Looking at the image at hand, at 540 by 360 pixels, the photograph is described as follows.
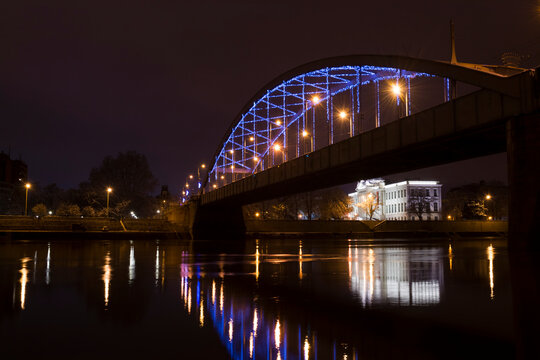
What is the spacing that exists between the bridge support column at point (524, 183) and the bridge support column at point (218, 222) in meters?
53.8

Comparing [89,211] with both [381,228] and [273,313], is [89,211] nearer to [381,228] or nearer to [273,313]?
[381,228]

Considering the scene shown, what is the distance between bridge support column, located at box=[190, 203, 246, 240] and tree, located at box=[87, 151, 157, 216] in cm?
2448

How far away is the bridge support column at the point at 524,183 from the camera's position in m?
20.6

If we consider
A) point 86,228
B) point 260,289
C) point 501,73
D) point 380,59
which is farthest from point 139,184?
point 260,289

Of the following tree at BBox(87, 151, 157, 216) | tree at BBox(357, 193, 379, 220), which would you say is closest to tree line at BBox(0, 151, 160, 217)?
tree at BBox(87, 151, 157, 216)

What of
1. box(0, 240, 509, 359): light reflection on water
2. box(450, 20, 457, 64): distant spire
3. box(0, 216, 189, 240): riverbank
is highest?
box(450, 20, 457, 64): distant spire

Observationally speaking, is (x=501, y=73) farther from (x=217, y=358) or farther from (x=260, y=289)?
(x=217, y=358)

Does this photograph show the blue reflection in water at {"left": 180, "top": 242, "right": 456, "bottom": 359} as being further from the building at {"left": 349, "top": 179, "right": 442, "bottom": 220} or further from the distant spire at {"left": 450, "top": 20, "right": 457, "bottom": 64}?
the building at {"left": 349, "top": 179, "right": 442, "bottom": 220}

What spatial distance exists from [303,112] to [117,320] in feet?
189

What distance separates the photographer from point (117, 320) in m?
7.34

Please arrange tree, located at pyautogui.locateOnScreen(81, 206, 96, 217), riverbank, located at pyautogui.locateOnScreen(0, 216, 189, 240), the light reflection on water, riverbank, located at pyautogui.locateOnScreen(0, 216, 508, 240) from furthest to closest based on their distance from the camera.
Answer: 1. tree, located at pyautogui.locateOnScreen(81, 206, 96, 217)
2. riverbank, located at pyautogui.locateOnScreen(0, 216, 508, 240)
3. riverbank, located at pyautogui.locateOnScreen(0, 216, 189, 240)
4. the light reflection on water

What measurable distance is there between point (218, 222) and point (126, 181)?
3144 centimetres

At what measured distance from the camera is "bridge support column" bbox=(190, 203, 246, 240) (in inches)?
2928

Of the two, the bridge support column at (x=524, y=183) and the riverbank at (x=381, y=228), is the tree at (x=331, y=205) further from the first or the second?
the bridge support column at (x=524, y=183)
